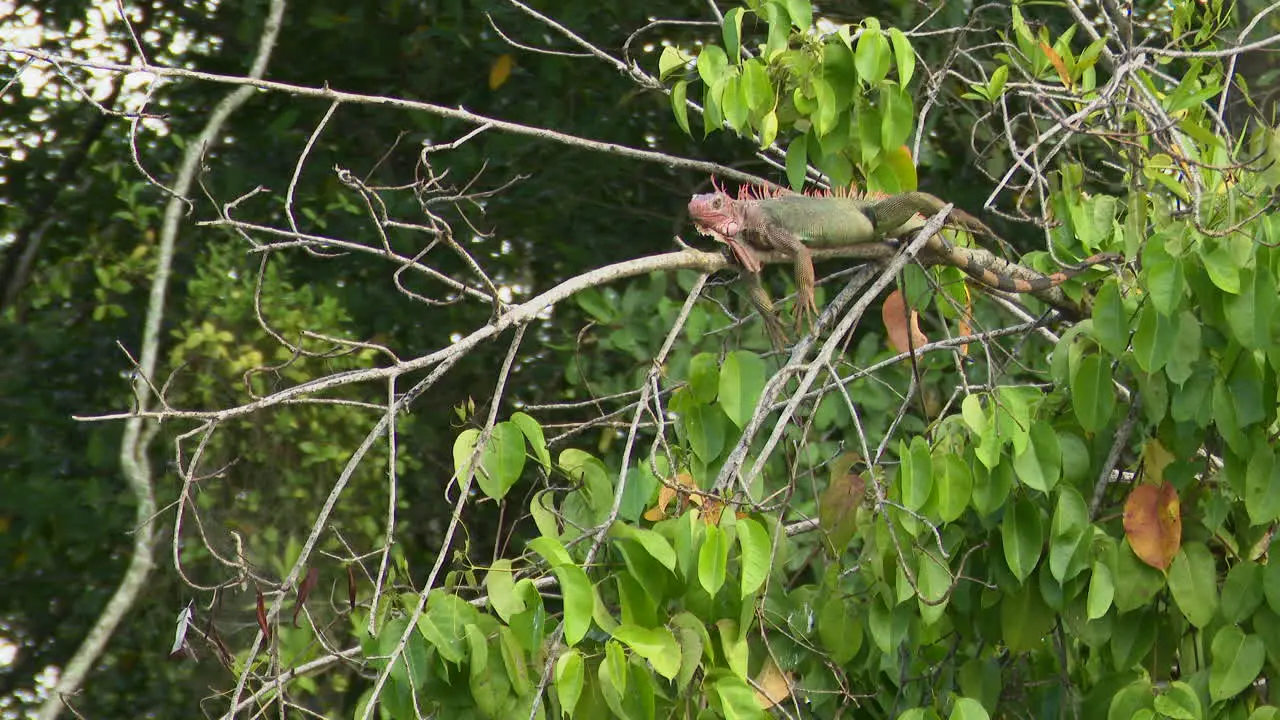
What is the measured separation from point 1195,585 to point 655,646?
0.87 metres

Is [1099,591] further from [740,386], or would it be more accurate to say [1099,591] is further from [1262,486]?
[740,386]

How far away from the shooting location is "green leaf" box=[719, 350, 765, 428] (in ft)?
6.90

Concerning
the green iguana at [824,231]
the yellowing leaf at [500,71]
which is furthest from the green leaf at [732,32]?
the yellowing leaf at [500,71]

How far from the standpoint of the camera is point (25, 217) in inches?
215

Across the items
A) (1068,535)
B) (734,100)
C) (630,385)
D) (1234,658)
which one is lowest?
(630,385)

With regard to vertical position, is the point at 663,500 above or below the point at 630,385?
above

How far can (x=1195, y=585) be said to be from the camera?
2.24 m

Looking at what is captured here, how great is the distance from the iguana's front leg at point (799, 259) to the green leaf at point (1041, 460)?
2.36ft

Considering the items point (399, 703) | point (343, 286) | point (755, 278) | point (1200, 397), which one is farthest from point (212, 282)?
point (1200, 397)

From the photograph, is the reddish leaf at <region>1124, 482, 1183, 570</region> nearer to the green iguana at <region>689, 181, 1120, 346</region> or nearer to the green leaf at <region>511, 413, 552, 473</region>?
the green iguana at <region>689, 181, 1120, 346</region>

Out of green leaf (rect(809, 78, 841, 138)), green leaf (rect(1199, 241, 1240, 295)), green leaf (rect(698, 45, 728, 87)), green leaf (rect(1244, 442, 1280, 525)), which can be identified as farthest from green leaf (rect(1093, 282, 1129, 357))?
green leaf (rect(698, 45, 728, 87))

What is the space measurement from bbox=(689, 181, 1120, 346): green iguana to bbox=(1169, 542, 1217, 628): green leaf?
694mm

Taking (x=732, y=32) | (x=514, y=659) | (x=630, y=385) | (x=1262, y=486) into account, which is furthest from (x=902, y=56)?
(x=630, y=385)

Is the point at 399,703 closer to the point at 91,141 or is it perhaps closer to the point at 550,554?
the point at 550,554
